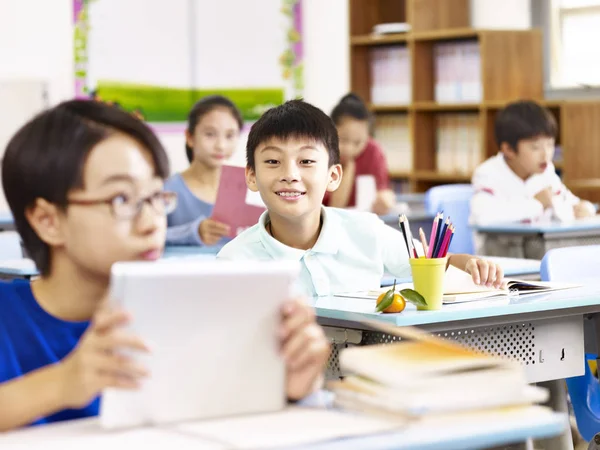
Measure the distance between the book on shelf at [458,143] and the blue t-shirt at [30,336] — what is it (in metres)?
5.71

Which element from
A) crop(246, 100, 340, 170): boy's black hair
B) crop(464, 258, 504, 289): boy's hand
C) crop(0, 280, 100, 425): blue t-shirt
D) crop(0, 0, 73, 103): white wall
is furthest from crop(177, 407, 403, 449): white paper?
crop(0, 0, 73, 103): white wall

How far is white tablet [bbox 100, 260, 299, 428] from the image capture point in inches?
47.8

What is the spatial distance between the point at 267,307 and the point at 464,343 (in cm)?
125

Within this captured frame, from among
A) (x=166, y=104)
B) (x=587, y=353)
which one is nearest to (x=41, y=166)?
(x=587, y=353)

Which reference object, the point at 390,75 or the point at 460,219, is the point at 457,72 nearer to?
the point at 390,75

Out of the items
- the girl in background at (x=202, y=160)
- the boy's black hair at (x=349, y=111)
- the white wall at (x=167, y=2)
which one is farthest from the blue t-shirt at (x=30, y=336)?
the boy's black hair at (x=349, y=111)

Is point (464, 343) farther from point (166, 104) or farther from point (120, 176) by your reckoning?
point (166, 104)

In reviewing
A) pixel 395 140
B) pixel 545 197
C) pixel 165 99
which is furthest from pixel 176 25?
pixel 545 197

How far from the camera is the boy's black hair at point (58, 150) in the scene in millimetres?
1375

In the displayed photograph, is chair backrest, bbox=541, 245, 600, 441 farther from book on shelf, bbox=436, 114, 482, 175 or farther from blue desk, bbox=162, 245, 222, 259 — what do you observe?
book on shelf, bbox=436, 114, 482, 175

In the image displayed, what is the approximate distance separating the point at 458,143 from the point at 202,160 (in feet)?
10.3

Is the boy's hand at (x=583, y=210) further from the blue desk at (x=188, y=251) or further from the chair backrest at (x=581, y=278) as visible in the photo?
the chair backrest at (x=581, y=278)

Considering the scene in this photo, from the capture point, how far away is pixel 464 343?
2.43 metres

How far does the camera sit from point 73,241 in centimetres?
139
